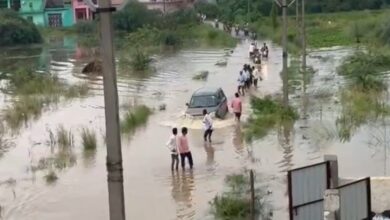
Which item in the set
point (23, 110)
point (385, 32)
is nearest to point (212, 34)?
point (385, 32)

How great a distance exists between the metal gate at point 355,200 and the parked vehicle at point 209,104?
13.4 metres

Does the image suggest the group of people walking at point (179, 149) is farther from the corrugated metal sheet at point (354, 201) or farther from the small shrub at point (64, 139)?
the corrugated metal sheet at point (354, 201)

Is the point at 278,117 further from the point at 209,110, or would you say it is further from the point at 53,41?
the point at 53,41

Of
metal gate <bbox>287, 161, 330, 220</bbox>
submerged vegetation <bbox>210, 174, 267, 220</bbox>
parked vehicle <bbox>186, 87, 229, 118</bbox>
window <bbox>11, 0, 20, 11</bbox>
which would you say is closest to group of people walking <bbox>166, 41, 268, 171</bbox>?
parked vehicle <bbox>186, 87, 229, 118</bbox>

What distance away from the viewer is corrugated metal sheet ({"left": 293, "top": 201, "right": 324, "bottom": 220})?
10.1 metres

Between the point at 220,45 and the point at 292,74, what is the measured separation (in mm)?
23987

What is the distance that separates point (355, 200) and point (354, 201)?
0.02 metres

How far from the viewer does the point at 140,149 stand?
1962cm

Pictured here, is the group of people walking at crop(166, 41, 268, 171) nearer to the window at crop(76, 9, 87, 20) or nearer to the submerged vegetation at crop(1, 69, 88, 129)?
the submerged vegetation at crop(1, 69, 88, 129)

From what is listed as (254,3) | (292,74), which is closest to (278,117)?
(292,74)

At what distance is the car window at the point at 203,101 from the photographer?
2319 cm

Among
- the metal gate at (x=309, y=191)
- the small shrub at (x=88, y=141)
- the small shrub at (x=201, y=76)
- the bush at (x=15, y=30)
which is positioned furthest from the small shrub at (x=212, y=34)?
the metal gate at (x=309, y=191)

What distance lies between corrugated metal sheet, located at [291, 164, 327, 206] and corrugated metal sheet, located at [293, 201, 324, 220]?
0.07 m

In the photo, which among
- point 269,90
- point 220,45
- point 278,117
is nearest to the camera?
point 278,117
